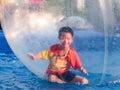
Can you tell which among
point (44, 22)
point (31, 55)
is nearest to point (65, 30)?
point (44, 22)

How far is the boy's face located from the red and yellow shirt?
0.04 m

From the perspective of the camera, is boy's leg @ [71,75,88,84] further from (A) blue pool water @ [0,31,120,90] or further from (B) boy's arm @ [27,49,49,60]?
(B) boy's arm @ [27,49,49,60]

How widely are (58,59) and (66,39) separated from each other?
21 cm

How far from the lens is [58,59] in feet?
9.59

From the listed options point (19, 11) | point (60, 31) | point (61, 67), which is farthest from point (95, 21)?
point (19, 11)

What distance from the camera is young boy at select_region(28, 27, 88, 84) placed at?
9.21 ft

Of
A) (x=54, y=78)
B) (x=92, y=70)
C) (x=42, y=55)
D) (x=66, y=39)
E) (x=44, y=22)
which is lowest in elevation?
(x=54, y=78)

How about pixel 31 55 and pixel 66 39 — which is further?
pixel 31 55

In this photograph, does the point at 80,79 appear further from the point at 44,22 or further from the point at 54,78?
the point at 44,22

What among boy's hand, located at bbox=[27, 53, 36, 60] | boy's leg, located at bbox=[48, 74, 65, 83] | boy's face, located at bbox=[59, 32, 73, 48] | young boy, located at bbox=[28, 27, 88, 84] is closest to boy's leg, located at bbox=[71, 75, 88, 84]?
young boy, located at bbox=[28, 27, 88, 84]

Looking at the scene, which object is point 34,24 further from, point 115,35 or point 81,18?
point 115,35

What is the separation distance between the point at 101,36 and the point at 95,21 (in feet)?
0.40

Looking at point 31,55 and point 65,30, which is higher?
point 65,30

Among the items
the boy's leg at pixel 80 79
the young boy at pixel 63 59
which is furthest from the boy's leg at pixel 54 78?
the boy's leg at pixel 80 79
